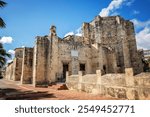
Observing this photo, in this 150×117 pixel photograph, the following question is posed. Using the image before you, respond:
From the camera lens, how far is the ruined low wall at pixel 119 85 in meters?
5.81

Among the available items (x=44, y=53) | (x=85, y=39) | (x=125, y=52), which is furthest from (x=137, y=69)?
(x=44, y=53)

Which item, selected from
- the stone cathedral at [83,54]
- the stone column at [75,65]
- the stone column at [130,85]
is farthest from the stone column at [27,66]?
the stone column at [130,85]

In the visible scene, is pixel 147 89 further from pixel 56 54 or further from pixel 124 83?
pixel 56 54

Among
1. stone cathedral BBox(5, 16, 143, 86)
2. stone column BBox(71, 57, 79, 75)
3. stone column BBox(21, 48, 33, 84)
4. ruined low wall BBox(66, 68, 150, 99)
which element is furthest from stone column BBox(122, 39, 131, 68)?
stone column BBox(21, 48, 33, 84)

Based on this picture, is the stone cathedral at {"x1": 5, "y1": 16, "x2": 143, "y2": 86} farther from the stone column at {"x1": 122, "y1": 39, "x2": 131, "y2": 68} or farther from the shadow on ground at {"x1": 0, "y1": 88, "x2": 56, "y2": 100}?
the shadow on ground at {"x1": 0, "y1": 88, "x2": 56, "y2": 100}

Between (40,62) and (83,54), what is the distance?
264 inches

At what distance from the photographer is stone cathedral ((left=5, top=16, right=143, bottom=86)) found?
53.1ft

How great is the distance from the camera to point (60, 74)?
16578 mm

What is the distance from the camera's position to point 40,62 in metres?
16.0

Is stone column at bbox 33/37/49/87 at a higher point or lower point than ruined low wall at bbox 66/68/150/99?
higher

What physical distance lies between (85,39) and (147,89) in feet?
71.4

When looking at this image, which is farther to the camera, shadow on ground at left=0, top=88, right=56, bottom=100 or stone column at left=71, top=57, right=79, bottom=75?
stone column at left=71, top=57, right=79, bottom=75

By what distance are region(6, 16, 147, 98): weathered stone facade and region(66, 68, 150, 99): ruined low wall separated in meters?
0.58

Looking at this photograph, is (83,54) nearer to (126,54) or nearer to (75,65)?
(75,65)
